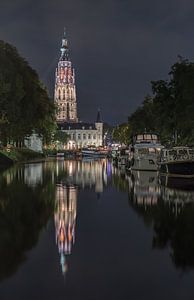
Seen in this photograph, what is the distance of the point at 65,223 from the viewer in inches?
685

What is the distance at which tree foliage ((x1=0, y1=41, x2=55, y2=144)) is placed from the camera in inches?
2830

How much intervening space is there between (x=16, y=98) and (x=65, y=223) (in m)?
57.1

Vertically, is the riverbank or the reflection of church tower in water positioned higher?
the riverbank

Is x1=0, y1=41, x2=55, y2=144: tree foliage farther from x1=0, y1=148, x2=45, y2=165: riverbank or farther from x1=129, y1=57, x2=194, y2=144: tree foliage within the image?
x1=129, y1=57, x2=194, y2=144: tree foliage

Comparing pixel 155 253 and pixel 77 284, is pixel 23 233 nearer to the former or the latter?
pixel 155 253

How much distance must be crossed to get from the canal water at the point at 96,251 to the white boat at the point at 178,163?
1907cm

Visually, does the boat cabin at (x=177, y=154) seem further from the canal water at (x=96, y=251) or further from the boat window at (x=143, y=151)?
the canal water at (x=96, y=251)

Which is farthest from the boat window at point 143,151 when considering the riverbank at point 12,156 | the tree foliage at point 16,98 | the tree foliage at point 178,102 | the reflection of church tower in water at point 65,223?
the reflection of church tower in water at point 65,223

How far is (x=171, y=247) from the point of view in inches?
514

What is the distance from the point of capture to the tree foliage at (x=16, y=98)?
71.9 meters

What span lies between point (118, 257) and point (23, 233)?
3961mm

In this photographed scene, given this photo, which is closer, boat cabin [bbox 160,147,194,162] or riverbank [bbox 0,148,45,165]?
boat cabin [bbox 160,147,194,162]

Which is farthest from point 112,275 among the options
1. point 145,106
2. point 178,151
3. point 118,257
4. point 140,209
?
point 145,106

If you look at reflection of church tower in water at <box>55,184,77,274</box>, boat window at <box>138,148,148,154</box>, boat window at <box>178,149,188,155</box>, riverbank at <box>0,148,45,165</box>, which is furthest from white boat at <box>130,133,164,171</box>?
reflection of church tower in water at <box>55,184,77,274</box>
